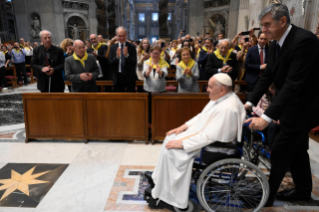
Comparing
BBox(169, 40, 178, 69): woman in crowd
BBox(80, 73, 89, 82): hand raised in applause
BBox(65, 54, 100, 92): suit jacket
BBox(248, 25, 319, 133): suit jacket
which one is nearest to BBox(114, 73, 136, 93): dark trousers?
BBox(65, 54, 100, 92): suit jacket

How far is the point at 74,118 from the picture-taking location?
13.8ft

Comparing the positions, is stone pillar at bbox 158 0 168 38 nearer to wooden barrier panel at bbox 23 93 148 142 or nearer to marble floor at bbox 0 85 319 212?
wooden barrier panel at bbox 23 93 148 142

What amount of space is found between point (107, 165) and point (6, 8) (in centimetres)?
1916

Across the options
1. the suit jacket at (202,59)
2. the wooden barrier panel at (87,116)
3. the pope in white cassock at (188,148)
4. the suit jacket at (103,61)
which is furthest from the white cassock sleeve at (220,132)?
the suit jacket at (103,61)

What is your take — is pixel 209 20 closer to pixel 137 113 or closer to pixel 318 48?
pixel 137 113

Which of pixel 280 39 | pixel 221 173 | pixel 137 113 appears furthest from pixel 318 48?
pixel 137 113

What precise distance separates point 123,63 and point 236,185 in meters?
3.22

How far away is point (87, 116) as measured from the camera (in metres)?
4.16

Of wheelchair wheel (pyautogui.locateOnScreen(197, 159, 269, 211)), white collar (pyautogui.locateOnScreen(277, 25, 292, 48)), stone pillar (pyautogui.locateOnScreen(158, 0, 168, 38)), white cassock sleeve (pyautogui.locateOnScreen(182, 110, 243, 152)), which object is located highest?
stone pillar (pyautogui.locateOnScreen(158, 0, 168, 38))

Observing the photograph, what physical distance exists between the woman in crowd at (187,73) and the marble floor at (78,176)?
134 cm

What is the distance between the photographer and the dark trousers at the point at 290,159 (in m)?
2.26

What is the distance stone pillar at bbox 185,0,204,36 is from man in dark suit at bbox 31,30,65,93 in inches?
637

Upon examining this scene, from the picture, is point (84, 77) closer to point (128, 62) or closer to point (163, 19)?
point (128, 62)

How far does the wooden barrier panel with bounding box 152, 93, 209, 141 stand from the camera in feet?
13.2
